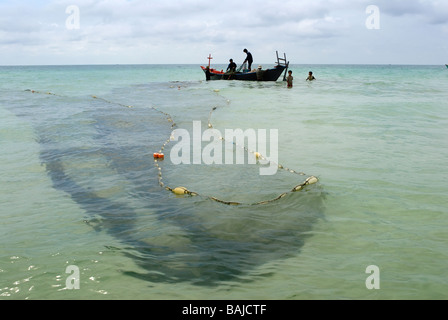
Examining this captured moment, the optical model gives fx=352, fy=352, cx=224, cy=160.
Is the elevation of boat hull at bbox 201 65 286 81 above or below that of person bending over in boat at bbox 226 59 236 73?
below

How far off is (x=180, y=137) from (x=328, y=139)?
427 cm

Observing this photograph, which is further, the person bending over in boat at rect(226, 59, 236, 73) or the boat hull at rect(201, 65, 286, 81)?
the person bending over in boat at rect(226, 59, 236, 73)

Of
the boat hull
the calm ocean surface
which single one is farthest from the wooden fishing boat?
the calm ocean surface

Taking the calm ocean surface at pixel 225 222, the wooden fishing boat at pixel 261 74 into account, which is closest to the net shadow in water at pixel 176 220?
the calm ocean surface at pixel 225 222

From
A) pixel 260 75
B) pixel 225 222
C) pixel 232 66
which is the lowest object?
pixel 225 222

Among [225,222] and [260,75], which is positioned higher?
[260,75]

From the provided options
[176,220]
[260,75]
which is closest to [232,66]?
[260,75]

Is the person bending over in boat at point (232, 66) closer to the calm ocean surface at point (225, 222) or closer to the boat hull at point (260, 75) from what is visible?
the boat hull at point (260, 75)

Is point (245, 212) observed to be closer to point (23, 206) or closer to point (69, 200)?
point (69, 200)

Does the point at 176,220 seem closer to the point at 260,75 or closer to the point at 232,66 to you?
the point at 260,75

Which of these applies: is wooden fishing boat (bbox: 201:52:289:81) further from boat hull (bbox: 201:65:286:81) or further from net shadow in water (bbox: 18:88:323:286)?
net shadow in water (bbox: 18:88:323:286)

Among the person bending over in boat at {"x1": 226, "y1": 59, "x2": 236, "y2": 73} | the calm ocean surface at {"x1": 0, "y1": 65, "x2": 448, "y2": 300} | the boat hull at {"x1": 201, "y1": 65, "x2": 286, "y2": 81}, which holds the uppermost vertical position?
the person bending over in boat at {"x1": 226, "y1": 59, "x2": 236, "y2": 73}

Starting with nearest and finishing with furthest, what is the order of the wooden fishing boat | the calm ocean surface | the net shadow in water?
the calm ocean surface
the net shadow in water
the wooden fishing boat

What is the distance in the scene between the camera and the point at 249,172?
7043mm
